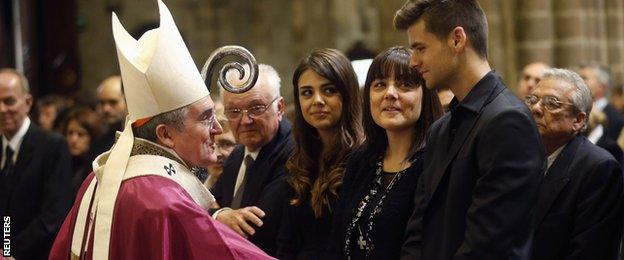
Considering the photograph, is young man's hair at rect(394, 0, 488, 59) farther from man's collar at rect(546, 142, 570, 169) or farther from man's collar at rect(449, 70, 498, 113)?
man's collar at rect(546, 142, 570, 169)

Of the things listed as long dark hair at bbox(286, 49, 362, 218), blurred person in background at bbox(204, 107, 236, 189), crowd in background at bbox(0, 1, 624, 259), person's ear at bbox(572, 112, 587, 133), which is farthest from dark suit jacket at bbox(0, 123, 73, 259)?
person's ear at bbox(572, 112, 587, 133)

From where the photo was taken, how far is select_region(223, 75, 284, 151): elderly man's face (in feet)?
19.3

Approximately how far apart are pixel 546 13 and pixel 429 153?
7143 millimetres

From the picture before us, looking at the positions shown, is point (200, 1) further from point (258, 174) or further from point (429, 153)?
point (429, 153)

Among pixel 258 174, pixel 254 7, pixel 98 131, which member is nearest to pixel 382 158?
pixel 258 174

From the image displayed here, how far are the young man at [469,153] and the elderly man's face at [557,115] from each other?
39.7 inches

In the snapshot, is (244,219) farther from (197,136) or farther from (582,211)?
(582,211)

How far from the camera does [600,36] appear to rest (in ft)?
39.5

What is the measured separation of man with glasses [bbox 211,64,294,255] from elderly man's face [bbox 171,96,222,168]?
1.09 metres

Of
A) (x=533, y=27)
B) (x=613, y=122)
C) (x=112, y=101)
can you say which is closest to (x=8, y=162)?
(x=112, y=101)

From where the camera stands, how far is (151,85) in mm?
4543

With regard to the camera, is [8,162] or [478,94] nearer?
[478,94]

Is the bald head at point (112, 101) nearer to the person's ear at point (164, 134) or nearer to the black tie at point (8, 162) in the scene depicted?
the black tie at point (8, 162)

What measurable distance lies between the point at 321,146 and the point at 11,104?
3.15m
